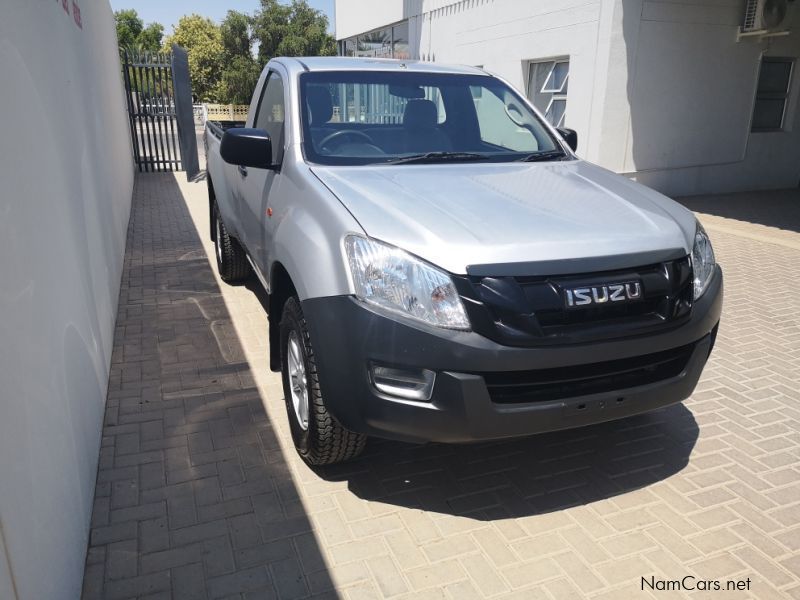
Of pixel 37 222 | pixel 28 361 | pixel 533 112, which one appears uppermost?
pixel 533 112

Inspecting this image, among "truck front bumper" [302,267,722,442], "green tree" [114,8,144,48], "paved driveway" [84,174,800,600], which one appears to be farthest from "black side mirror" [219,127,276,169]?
"green tree" [114,8,144,48]

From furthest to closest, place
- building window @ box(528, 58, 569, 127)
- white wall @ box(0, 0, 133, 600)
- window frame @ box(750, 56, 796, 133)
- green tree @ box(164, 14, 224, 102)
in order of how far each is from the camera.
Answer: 1. green tree @ box(164, 14, 224, 102)
2. window frame @ box(750, 56, 796, 133)
3. building window @ box(528, 58, 569, 127)
4. white wall @ box(0, 0, 133, 600)

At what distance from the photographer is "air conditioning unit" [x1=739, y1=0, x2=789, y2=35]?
34.1 feet

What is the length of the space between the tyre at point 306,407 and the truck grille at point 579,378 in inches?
29.3

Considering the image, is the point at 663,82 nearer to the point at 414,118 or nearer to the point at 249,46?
the point at 414,118

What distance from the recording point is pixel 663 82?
34.3ft

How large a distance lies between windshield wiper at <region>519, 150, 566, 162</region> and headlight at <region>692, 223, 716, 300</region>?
1.08 metres

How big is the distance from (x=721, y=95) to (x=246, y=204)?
395 inches

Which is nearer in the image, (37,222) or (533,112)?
(37,222)

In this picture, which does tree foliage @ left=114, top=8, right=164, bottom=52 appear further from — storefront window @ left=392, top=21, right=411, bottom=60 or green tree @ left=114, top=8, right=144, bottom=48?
storefront window @ left=392, top=21, right=411, bottom=60

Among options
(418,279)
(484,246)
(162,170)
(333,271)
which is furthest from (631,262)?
(162,170)

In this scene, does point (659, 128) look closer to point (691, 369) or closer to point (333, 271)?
point (691, 369)

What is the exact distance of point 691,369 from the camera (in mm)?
2859

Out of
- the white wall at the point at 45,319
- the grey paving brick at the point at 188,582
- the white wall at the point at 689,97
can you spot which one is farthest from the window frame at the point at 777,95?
the grey paving brick at the point at 188,582
